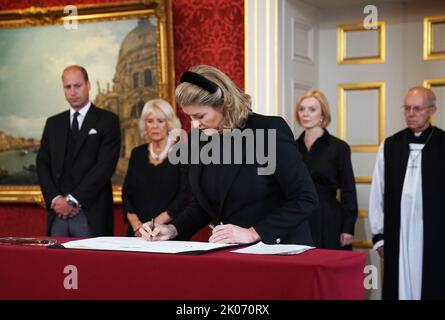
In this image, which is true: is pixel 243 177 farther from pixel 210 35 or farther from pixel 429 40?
pixel 429 40

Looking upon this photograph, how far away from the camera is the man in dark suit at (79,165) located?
574cm

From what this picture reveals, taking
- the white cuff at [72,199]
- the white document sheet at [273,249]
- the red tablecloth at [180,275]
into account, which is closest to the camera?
the red tablecloth at [180,275]

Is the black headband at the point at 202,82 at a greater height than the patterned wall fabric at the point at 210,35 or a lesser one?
lesser

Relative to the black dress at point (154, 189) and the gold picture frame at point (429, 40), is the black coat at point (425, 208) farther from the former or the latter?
the black dress at point (154, 189)

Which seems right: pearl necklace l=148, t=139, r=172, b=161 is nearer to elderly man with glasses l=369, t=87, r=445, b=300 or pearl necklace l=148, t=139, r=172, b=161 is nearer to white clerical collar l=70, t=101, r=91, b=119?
white clerical collar l=70, t=101, r=91, b=119

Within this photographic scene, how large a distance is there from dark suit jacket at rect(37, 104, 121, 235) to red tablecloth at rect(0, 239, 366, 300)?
266cm

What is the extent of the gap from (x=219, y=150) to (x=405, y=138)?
266 cm

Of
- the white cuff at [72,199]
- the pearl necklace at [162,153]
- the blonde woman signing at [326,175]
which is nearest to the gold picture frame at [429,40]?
the blonde woman signing at [326,175]

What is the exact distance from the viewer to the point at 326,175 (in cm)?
572

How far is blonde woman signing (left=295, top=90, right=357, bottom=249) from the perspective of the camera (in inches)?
225

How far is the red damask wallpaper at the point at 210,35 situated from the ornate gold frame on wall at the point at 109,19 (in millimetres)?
135

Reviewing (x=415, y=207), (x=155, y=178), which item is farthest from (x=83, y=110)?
(x=415, y=207)

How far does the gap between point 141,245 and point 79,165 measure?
287cm

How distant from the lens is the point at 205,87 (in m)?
3.29
